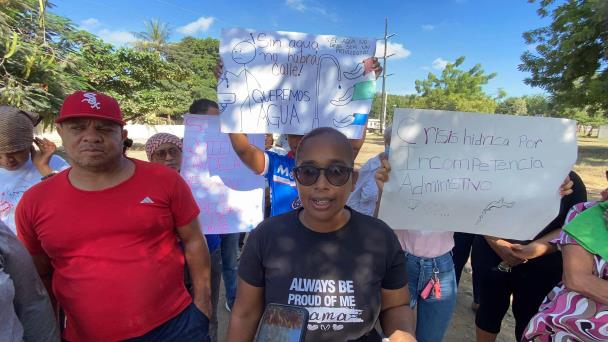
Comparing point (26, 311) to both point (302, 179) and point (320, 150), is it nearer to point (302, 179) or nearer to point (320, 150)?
point (302, 179)

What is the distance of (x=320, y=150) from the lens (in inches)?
58.7

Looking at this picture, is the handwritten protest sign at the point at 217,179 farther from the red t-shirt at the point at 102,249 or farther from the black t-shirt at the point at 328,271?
the black t-shirt at the point at 328,271

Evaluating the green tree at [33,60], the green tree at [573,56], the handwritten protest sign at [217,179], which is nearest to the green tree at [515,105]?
the green tree at [573,56]

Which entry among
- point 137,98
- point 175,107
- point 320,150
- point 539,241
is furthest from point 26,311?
point 175,107

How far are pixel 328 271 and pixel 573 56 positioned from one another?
19.8 metres

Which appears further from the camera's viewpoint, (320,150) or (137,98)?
(137,98)

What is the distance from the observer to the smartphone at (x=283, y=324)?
1.01 meters

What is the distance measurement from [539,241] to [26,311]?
281cm

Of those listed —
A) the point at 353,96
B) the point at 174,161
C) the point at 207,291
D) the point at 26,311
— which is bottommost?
the point at 207,291

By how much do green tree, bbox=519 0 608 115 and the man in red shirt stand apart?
16667mm

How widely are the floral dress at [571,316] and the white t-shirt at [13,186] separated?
306 centimetres

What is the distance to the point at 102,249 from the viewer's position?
1.73 metres

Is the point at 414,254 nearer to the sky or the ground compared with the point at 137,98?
nearer to the ground

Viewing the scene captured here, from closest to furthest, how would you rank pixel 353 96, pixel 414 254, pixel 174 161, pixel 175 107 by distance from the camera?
pixel 414 254 < pixel 353 96 < pixel 174 161 < pixel 175 107
